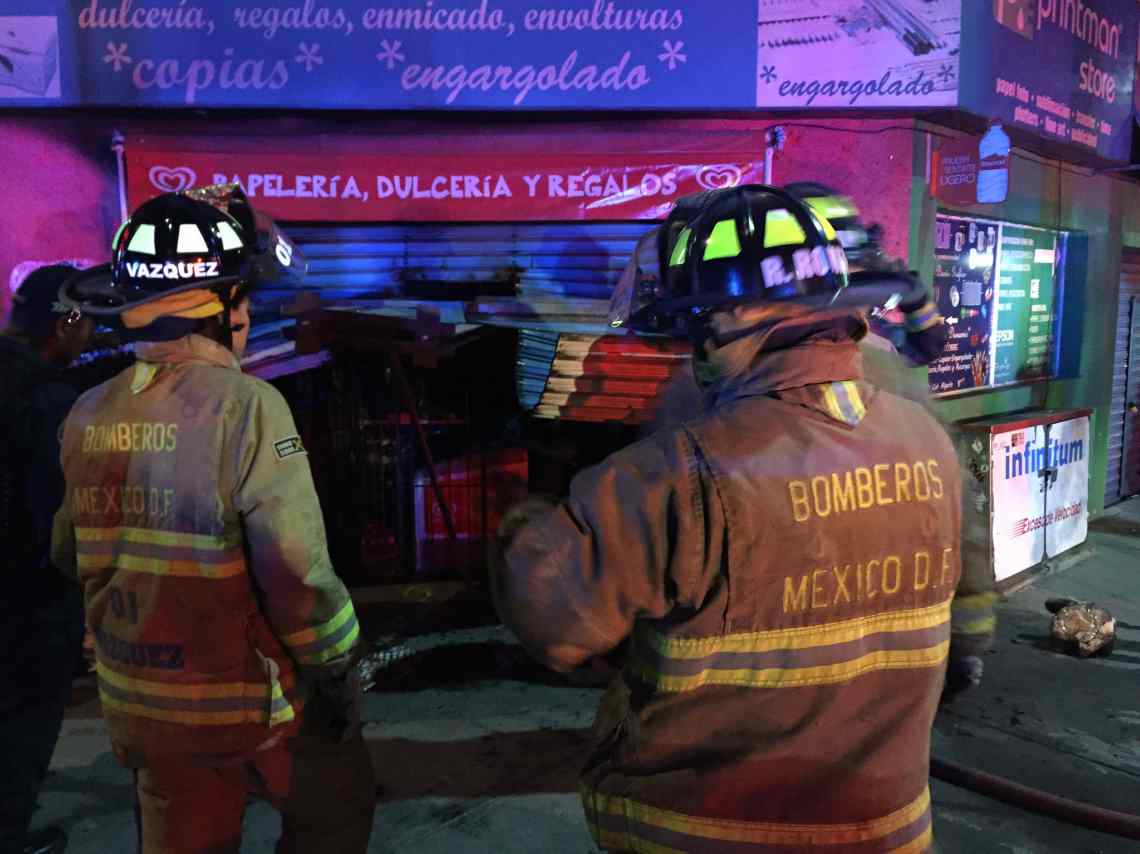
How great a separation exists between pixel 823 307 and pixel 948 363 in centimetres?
634

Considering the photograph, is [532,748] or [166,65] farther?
[166,65]

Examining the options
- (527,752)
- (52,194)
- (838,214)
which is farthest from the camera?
(52,194)

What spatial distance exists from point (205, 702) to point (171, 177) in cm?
458

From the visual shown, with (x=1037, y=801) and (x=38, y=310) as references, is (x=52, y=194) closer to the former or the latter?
(x=38, y=310)

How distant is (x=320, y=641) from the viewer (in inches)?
92.4

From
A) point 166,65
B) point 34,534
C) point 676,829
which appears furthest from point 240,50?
point 676,829

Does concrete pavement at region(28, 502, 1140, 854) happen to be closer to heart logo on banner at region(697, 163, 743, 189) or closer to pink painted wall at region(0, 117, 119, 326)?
pink painted wall at region(0, 117, 119, 326)

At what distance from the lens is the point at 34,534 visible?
3.25 metres

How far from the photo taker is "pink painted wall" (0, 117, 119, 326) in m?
5.73

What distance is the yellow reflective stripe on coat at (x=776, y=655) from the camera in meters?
1.54

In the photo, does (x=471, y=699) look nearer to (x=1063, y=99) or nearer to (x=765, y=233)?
(x=765, y=233)

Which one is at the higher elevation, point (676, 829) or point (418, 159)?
point (418, 159)

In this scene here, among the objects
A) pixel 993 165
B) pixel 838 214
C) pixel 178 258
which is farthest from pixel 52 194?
pixel 993 165

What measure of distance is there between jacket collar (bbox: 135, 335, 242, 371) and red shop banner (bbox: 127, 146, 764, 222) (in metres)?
3.74
